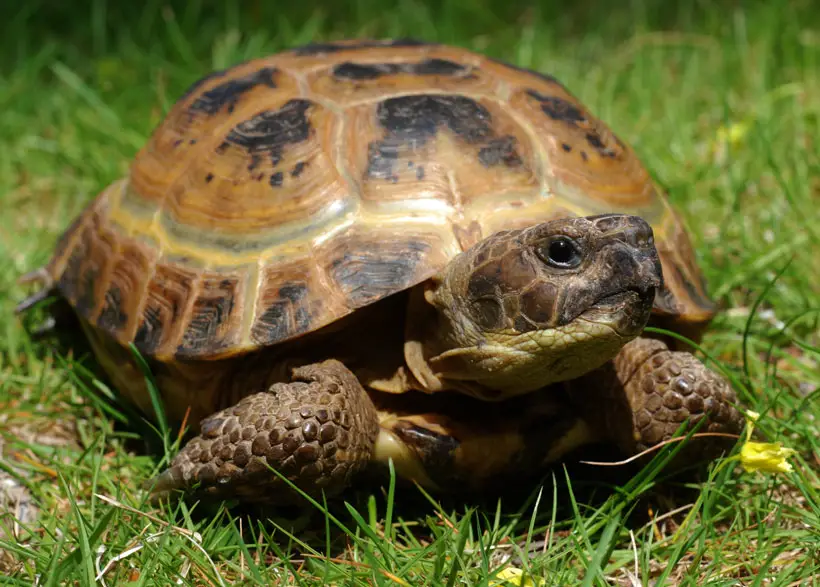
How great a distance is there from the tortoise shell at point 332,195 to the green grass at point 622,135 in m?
0.45

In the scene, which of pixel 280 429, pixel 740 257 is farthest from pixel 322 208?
pixel 740 257

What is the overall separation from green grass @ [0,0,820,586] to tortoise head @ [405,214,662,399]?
42 centimetres

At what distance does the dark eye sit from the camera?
2225 millimetres

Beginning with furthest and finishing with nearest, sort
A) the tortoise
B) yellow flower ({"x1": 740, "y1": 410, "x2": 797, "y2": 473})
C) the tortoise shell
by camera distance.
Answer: the tortoise shell
yellow flower ({"x1": 740, "y1": 410, "x2": 797, "y2": 473})
the tortoise

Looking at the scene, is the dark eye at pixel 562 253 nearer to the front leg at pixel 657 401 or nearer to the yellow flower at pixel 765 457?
the front leg at pixel 657 401

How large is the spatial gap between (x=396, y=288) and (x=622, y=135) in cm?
274

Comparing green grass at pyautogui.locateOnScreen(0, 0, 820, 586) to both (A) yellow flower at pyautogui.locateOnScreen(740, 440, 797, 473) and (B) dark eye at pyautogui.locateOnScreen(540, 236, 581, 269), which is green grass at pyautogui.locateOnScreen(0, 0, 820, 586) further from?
(B) dark eye at pyautogui.locateOnScreen(540, 236, 581, 269)

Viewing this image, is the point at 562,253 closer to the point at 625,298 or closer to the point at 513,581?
the point at 625,298

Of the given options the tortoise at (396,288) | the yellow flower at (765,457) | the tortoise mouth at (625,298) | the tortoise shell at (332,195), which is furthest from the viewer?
the tortoise shell at (332,195)

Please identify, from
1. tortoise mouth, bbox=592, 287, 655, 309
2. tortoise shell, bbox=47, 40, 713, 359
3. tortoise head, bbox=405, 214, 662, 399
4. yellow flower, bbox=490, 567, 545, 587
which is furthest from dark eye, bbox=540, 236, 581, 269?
yellow flower, bbox=490, 567, 545, 587

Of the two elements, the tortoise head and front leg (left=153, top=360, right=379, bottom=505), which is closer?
the tortoise head

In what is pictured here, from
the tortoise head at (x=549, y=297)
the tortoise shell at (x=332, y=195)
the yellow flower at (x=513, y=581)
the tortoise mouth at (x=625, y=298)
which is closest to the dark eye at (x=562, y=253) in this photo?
the tortoise head at (x=549, y=297)

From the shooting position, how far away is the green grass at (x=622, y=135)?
2.43 m

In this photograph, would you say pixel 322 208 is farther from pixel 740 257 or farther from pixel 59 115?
pixel 59 115
